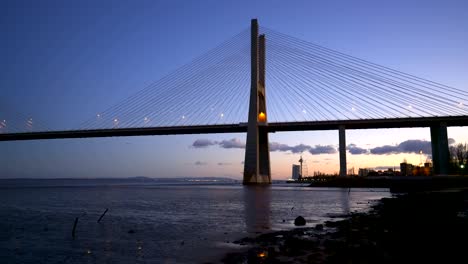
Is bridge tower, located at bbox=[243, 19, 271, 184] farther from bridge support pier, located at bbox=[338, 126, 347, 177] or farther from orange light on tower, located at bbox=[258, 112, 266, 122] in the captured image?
bridge support pier, located at bbox=[338, 126, 347, 177]

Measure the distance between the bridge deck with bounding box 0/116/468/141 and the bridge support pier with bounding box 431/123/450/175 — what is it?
3.86ft

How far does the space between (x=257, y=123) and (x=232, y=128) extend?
539 centimetres

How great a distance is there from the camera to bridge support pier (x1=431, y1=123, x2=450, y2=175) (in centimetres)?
5711

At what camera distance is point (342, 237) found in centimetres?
1434

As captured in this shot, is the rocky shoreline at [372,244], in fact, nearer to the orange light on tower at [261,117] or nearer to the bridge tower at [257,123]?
the bridge tower at [257,123]

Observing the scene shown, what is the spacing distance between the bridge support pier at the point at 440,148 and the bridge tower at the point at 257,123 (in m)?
23.7

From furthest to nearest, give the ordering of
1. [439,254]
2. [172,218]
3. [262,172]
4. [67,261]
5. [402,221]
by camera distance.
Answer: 1. [262,172]
2. [172,218]
3. [402,221]
4. [67,261]
5. [439,254]

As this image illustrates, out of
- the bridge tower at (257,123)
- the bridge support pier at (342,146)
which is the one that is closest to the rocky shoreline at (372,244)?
the bridge tower at (257,123)

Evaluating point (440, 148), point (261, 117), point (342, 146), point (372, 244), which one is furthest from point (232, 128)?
point (372, 244)

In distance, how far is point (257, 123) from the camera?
198 feet

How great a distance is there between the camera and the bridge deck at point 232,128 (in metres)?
58.3

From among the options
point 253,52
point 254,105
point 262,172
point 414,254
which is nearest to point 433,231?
point 414,254

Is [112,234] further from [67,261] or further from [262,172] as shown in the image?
[262,172]

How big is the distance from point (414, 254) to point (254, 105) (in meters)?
50.4
